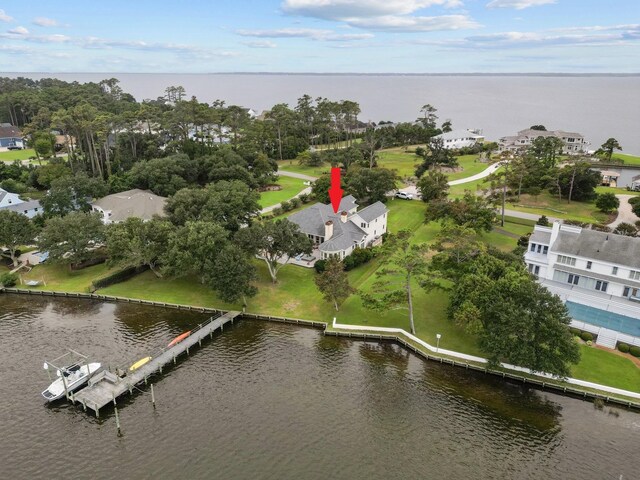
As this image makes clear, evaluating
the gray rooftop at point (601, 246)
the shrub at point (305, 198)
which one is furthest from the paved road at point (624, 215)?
the shrub at point (305, 198)

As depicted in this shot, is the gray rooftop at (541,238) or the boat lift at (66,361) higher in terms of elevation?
the gray rooftop at (541,238)

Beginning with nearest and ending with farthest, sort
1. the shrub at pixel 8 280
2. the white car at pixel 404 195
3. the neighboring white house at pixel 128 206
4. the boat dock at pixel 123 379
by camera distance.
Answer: the boat dock at pixel 123 379 → the shrub at pixel 8 280 → the neighboring white house at pixel 128 206 → the white car at pixel 404 195

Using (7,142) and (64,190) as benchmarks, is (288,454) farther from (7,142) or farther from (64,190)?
(7,142)

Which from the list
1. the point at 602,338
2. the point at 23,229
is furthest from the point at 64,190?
the point at 602,338

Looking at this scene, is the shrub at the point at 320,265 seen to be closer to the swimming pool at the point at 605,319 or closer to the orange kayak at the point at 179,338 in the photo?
the orange kayak at the point at 179,338

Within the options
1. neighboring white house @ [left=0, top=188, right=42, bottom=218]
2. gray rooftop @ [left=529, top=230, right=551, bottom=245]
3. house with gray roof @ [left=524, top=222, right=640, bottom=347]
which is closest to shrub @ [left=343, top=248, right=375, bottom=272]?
gray rooftop @ [left=529, top=230, right=551, bottom=245]

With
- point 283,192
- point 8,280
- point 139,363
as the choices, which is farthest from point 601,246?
point 8,280

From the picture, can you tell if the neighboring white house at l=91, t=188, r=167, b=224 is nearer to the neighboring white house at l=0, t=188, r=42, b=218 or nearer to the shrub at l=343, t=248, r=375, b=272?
the neighboring white house at l=0, t=188, r=42, b=218
